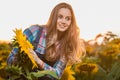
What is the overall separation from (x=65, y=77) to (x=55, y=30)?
1.07 feet

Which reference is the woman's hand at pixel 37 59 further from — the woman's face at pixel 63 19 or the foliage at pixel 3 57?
the foliage at pixel 3 57

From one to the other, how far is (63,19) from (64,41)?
0.49 feet

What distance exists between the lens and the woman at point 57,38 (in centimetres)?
250

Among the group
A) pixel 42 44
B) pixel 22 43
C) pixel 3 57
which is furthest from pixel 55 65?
pixel 3 57

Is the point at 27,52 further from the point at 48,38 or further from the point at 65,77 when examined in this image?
the point at 65,77

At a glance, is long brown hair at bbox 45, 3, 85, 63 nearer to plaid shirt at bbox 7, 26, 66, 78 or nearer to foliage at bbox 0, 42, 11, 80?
plaid shirt at bbox 7, 26, 66, 78

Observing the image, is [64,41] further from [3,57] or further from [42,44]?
[3,57]

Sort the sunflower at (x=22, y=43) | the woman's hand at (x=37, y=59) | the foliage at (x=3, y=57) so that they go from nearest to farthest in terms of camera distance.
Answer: the sunflower at (x=22, y=43) → the woman's hand at (x=37, y=59) → the foliage at (x=3, y=57)

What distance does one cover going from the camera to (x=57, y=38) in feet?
8.48

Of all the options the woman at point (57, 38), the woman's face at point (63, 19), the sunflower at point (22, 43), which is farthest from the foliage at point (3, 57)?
the sunflower at point (22, 43)

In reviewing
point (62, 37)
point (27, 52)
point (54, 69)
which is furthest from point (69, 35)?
point (27, 52)

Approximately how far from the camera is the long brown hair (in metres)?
2.54

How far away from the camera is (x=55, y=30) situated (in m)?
2.54

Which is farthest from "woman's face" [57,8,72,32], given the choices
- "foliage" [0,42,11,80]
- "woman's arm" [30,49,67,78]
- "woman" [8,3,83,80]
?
"foliage" [0,42,11,80]
